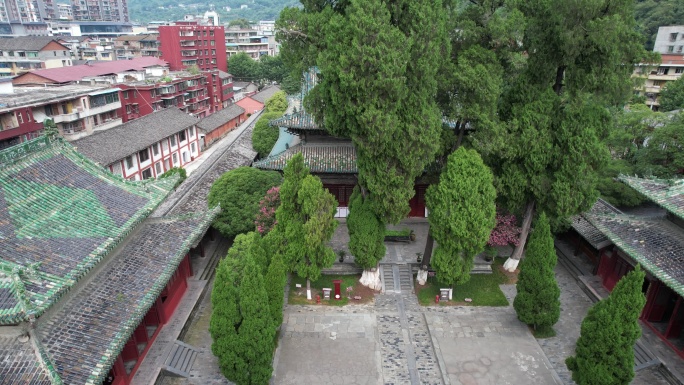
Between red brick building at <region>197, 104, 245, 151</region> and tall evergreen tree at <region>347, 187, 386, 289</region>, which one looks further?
red brick building at <region>197, 104, 245, 151</region>

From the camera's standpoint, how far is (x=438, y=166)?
2067cm

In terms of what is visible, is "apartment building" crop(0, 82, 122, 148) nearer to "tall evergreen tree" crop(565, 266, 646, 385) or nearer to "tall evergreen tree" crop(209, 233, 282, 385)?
"tall evergreen tree" crop(209, 233, 282, 385)

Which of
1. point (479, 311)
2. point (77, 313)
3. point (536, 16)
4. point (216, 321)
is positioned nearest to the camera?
point (77, 313)

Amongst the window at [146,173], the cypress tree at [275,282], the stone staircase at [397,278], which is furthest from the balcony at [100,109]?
the stone staircase at [397,278]

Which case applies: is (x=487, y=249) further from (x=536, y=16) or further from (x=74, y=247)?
(x=74, y=247)

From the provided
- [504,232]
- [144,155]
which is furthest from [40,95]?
[504,232]

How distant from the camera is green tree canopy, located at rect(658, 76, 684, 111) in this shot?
42969 mm

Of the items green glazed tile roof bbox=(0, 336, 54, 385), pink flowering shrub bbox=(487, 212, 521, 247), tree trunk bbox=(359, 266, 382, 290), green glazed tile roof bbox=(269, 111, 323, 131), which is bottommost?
tree trunk bbox=(359, 266, 382, 290)

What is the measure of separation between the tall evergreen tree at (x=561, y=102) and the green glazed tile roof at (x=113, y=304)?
45.8 feet

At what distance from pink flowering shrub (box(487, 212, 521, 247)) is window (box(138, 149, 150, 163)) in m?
31.0

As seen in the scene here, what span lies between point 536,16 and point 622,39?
348 centimetres

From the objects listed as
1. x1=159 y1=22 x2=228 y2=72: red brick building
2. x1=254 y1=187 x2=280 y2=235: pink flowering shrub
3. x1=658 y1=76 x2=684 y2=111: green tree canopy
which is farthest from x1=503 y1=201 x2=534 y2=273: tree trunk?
x1=159 y1=22 x2=228 y2=72: red brick building

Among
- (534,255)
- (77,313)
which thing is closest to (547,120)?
(534,255)

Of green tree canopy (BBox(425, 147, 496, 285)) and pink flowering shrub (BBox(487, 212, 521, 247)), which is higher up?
green tree canopy (BBox(425, 147, 496, 285))
